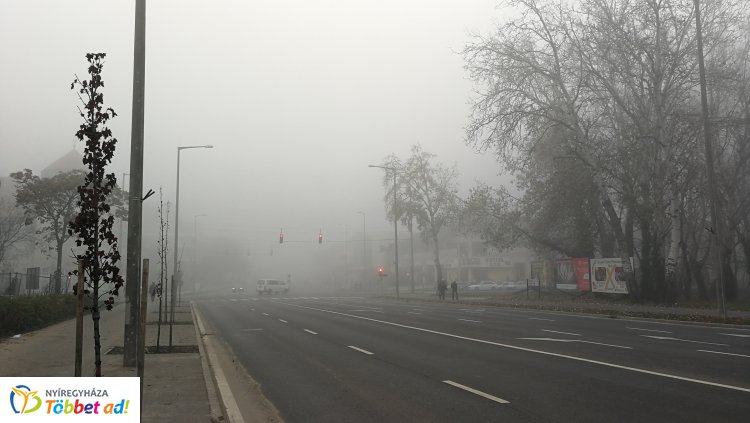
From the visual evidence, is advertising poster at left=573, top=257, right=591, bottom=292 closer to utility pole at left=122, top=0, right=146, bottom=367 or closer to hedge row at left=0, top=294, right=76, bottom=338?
hedge row at left=0, top=294, right=76, bottom=338

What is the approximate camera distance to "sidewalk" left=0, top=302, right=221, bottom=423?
7562 millimetres

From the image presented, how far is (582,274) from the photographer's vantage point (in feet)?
120

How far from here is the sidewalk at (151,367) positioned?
7562mm

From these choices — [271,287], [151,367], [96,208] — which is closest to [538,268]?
[271,287]

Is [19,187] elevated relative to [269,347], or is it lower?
elevated

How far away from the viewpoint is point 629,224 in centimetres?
3500

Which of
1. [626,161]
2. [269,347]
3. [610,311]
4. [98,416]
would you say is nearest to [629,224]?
[626,161]

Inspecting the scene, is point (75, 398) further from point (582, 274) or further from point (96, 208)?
point (582, 274)

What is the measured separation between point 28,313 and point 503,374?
609 inches

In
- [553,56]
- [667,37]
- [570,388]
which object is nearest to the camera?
[570,388]

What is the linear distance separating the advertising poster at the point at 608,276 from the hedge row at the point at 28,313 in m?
28.4

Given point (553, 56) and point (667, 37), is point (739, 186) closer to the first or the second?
point (667, 37)

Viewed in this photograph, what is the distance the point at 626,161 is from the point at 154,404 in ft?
94.1

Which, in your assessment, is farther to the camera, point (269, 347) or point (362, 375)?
point (269, 347)
